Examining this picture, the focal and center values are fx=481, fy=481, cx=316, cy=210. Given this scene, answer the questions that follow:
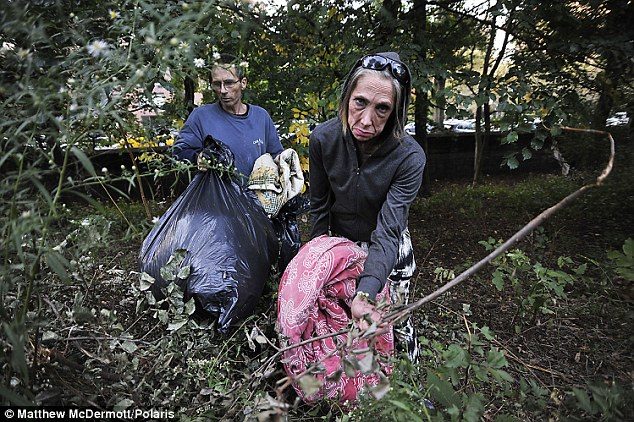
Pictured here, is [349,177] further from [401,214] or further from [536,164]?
[536,164]

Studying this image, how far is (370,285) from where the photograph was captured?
63.9 inches

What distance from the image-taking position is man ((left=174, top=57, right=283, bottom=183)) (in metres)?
2.67

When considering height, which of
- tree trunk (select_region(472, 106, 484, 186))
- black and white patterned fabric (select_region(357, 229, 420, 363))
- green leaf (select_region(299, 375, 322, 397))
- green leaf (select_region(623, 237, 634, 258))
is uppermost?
green leaf (select_region(299, 375, 322, 397))

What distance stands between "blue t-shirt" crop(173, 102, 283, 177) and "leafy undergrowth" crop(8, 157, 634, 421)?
2.21 ft

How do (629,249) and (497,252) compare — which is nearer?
(497,252)

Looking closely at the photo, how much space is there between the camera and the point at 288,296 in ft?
6.07

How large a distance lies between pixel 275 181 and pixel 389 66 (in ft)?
3.30

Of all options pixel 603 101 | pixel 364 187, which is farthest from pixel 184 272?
pixel 603 101

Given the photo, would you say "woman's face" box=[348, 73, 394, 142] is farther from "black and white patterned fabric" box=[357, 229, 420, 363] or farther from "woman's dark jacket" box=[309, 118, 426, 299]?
"black and white patterned fabric" box=[357, 229, 420, 363]

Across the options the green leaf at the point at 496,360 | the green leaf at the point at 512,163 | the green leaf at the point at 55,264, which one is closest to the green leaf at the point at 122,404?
the green leaf at the point at 55,264

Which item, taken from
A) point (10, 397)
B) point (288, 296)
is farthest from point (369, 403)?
point (10, 397)

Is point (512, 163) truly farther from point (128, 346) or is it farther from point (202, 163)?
point (128, 346)

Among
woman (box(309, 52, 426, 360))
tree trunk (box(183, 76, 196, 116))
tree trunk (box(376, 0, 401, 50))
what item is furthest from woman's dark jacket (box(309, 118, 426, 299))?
tree trunk (box(183, 76, 196, 116))

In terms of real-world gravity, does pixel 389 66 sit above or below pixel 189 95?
above
